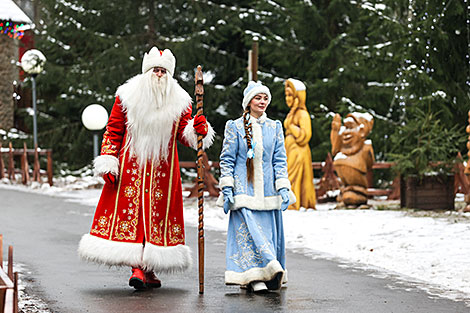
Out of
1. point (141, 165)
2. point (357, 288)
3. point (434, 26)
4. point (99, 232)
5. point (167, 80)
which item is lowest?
point (357, 288)

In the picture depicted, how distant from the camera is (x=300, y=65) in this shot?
1053 inches

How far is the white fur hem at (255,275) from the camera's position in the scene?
26.7ft

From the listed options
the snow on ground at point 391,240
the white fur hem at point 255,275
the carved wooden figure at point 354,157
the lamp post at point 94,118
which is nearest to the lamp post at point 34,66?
the lamp post at point 94,118

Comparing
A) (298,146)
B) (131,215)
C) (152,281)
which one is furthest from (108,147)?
(298,146)

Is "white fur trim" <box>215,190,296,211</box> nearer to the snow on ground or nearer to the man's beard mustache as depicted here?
the man's beard mustache

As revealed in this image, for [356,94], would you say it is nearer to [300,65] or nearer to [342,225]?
[300,65]

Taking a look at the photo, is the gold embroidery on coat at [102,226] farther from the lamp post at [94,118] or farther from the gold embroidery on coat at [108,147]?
the lamp post at [94,118]

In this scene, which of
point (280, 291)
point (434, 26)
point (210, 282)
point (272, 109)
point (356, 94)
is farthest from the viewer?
point (272, 109)

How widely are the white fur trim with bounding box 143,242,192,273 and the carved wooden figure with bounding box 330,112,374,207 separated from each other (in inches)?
337

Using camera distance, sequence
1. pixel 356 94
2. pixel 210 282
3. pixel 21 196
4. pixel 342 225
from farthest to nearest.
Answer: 1. pixel 356 94
2. pixel 21 196
3. pixel 342 225
4. pixel 210 282

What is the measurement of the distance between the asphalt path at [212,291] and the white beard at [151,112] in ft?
4.26

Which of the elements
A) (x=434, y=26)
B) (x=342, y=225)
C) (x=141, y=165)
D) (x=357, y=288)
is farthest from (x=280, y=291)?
(x=434, y=26)

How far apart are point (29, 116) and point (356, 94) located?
11.3 metres

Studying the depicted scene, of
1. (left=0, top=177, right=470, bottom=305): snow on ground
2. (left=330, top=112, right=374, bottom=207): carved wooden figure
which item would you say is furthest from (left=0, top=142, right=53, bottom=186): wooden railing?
(left=330, top=112, right=374, bottom=207): carved wooden figure
